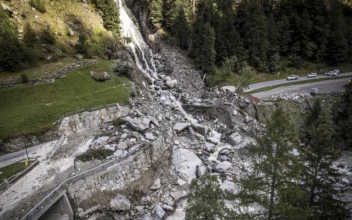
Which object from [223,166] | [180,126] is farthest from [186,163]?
[180,126]

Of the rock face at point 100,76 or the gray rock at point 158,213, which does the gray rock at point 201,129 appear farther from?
the rock face at point 100,76

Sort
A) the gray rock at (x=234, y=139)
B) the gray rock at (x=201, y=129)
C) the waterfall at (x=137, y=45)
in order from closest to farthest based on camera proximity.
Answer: the gray rock at (x=234, y=139), the gray rock at (x=201, y=129), the waterfall at (x=137, y=45)

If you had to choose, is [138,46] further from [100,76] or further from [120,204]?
[120,204]

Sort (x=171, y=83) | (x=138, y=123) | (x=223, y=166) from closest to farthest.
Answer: (x=223, y=166)
(x=138, y=123)
(x=171, y=83)

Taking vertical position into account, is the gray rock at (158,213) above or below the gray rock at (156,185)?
below

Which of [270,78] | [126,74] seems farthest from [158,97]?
[270,78]

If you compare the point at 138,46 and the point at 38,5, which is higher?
the point at 38,5

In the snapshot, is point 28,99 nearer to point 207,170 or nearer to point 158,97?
point 158,97

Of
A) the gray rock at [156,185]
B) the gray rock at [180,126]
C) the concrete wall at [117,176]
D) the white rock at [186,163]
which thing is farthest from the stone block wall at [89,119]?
the gray rock at [156,185]
